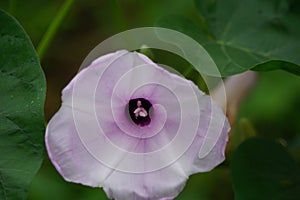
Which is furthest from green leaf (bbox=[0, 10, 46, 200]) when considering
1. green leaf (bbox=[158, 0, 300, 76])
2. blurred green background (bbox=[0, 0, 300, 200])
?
blurred green background (bbox=[0, 0, 300, 200])

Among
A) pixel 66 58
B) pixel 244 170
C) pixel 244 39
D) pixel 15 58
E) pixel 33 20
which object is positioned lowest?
pixel 66 58

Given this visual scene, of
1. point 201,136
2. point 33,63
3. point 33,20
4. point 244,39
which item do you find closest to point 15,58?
point 33,63

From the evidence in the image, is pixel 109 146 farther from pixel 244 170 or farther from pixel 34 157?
pixel 244 170

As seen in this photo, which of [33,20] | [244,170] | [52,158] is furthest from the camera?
[33,20]

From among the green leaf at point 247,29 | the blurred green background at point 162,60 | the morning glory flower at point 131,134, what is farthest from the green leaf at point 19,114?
the blurred green background at point 162,60

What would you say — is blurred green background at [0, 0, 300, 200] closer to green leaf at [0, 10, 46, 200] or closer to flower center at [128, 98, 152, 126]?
flower center at [128, 98, 152, 126]

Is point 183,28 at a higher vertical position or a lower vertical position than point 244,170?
higher

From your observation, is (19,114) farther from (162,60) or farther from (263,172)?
(162,60)
